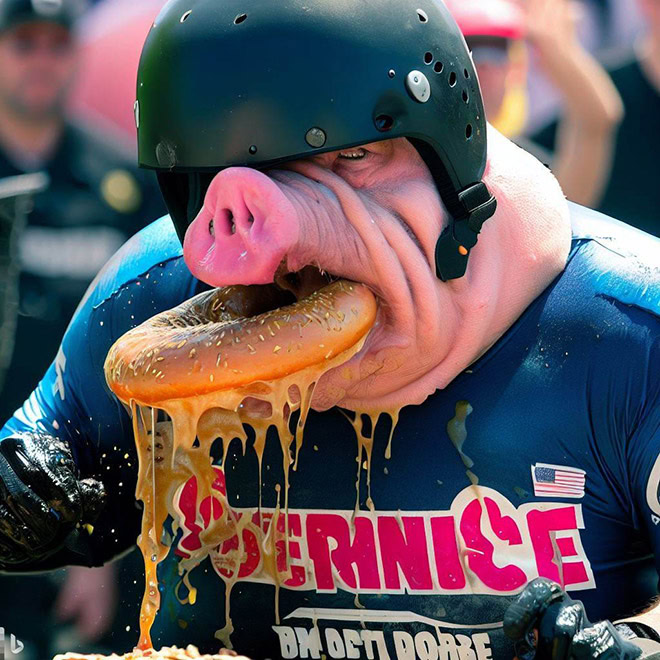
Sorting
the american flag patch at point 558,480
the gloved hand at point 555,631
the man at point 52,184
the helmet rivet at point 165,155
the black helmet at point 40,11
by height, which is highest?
the black helmet at point 40,11

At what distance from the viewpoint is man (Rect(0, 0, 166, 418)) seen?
4.33m

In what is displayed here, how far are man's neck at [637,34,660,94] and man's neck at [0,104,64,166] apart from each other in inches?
82.5

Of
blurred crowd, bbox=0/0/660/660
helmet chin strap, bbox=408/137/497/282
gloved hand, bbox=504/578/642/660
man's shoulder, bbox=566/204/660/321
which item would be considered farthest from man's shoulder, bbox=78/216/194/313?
blurred crowd, bbox=0/0/660/660

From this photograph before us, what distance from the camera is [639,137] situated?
517cm

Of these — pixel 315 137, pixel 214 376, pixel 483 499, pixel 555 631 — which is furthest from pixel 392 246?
pixel 555 631

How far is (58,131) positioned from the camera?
Answer: 437 cm

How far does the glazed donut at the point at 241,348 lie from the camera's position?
2277mm

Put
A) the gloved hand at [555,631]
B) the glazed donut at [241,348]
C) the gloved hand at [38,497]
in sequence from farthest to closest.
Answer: the gloved hand at [38,497] < the glazed donut at [241,348] < the gloved hand at [555,631]

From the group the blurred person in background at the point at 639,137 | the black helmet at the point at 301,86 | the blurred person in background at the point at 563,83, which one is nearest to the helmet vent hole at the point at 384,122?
the black helmet at the point at 301,86

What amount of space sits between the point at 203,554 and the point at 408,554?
0.40 m

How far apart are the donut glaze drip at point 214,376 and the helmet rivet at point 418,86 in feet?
1.06

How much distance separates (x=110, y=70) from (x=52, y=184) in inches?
15.5

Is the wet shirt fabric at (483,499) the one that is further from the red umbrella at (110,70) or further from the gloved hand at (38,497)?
the red umbrella at (110,70)

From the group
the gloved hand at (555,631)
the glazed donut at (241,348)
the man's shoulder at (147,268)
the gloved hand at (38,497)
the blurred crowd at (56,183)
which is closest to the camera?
the gloved hand at (555,631)
